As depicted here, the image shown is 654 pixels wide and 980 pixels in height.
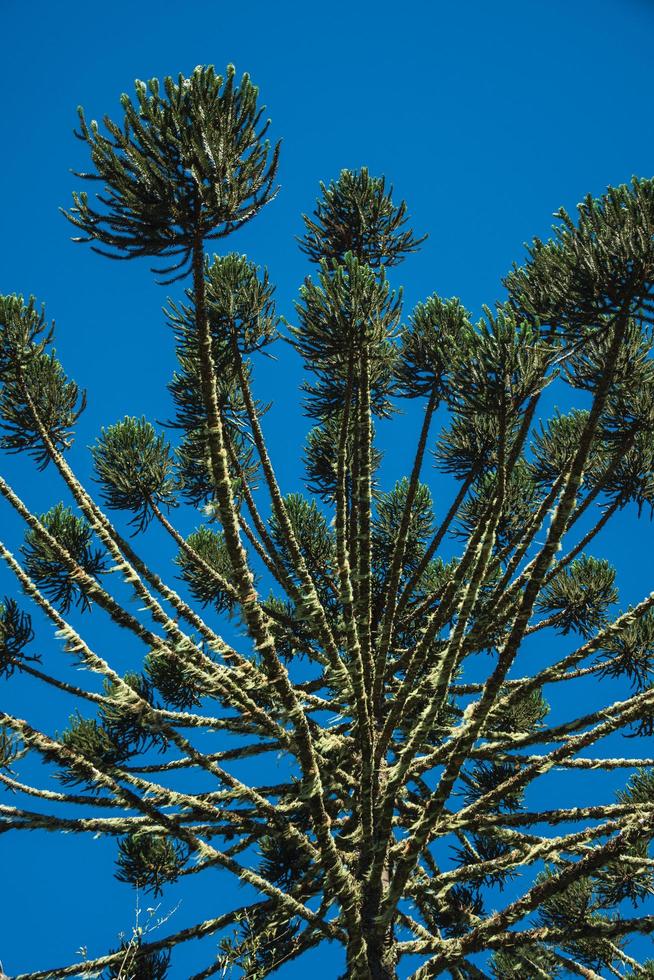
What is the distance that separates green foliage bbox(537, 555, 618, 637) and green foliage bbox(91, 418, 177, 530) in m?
4.14

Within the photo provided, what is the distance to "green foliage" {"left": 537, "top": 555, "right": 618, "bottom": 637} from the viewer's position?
327 inches

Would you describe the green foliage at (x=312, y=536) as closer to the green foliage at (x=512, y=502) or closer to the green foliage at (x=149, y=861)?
the green foliage at (x=512, y=502)

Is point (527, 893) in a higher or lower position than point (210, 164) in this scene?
lower

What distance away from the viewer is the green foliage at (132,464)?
24.6ft

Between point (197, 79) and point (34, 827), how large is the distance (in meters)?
3.65

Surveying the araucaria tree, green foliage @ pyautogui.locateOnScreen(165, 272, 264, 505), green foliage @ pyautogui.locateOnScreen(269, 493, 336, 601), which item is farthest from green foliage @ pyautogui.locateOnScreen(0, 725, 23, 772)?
green foliage @ pyautogui.locateOnScreen(269, 493, 336, 601)

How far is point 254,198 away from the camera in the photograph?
3.99 metres

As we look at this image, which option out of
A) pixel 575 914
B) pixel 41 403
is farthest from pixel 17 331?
pixel 575 914

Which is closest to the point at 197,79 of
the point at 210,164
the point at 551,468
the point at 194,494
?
the point at 210,164

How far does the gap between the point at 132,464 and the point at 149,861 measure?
367cm

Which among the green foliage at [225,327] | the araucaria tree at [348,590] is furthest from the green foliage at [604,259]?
the green foliage at [225,327]

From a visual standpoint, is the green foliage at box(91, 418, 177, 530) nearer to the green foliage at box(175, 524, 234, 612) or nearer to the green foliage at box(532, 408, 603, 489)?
the green foliage at box(175, 524, 234, 612)

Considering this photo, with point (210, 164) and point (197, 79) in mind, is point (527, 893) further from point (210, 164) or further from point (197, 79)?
point (197, 79)

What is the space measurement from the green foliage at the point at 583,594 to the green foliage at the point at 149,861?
14.5ft
